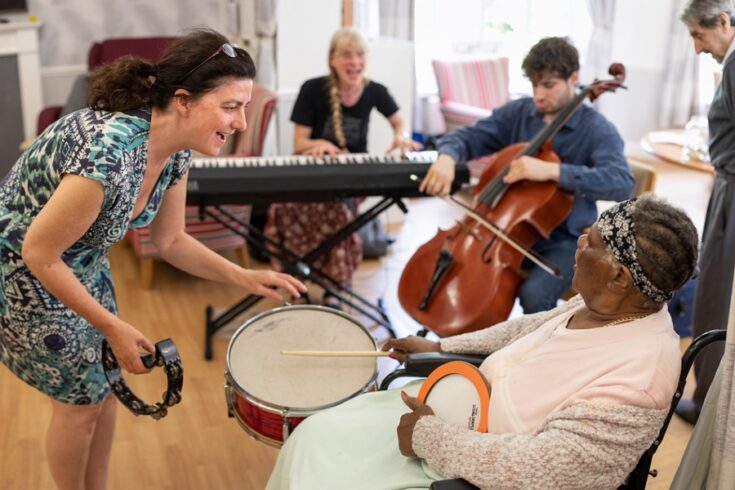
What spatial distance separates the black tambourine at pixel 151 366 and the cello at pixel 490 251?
106cm

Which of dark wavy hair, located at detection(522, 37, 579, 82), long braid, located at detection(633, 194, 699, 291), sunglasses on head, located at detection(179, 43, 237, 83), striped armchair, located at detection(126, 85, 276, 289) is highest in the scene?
sunglasses on head, located at detection(179, 43, 237, 83)

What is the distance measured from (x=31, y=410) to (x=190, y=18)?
303 cm

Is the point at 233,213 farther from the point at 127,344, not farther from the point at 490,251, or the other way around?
the point at 127,344

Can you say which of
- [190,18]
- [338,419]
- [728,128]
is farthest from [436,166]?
[190,18]

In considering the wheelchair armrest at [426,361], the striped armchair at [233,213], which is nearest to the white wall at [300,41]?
the striped armchair at [233,213]

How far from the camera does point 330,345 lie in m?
2.00

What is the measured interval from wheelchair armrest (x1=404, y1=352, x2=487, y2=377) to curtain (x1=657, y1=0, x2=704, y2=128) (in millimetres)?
5372

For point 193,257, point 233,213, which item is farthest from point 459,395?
point 233,213

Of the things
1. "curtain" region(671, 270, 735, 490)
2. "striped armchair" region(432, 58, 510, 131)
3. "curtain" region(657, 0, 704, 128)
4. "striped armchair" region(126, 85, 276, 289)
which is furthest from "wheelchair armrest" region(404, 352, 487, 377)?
"curtain" region(657, 0, 704, 128)

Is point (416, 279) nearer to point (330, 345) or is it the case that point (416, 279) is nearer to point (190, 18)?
point (330, 345)

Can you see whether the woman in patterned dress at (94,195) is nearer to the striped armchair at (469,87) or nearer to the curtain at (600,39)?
the striped armchair at (469,87)

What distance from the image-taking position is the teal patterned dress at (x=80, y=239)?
1.65m

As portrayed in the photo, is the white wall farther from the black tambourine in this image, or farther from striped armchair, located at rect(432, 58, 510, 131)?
the black tambourine

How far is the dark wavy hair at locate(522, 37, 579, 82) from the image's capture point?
271 cm
